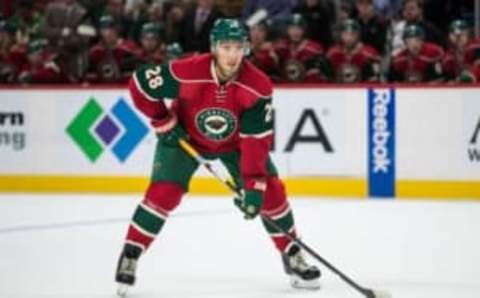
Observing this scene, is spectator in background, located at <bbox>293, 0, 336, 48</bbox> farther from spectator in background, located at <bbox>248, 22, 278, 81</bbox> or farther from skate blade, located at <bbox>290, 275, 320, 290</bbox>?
skate blade, located at <bbox>290, 275, 320, 290</bbox>

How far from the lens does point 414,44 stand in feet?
28.9

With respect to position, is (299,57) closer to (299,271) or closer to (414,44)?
(414,44)

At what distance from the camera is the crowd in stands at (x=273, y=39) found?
349 inches

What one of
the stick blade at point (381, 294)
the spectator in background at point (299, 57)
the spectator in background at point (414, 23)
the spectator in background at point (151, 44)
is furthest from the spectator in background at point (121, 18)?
the stick blade at point (381, 294)

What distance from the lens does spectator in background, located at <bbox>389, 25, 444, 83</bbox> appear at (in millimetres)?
8805

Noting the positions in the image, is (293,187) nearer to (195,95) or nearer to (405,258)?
(405,258)

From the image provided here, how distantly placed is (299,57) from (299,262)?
3.99 m

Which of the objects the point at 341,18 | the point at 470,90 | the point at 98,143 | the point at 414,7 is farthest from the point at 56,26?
the point at 470,90

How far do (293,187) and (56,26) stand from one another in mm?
2784

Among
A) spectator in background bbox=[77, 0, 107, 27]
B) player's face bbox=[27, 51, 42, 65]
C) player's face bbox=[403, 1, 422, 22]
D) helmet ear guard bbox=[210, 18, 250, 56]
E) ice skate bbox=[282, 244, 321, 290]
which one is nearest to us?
helmet ear guard bbox=[210, 18, 250, 56]

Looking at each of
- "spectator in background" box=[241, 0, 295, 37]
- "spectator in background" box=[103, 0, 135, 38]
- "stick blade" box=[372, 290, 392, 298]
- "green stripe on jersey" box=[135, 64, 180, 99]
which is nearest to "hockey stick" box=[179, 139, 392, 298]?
"stick blade" box=[372, 290, 392, 298]

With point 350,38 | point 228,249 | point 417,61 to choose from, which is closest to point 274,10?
point 350,38

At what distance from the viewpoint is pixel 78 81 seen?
378 inches

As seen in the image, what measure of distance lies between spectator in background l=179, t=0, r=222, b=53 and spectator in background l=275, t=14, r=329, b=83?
2.03 feet
